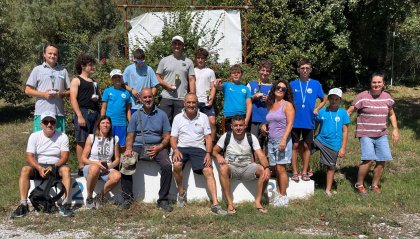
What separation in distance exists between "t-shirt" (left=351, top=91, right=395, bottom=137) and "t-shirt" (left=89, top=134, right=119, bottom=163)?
11.6ft

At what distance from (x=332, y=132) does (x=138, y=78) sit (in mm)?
2893

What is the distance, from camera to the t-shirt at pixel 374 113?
22.7 feet

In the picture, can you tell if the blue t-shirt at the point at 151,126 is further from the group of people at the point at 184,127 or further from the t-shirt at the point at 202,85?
the t-shirt at the point at 202,85

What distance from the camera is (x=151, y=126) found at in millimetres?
6535

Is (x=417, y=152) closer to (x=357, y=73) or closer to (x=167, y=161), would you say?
(x=167, y=161)

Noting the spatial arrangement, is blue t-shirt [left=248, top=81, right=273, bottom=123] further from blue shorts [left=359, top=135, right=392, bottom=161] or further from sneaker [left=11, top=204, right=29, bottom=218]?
sneaker [left=11, top=204, right=29, bottom=218]

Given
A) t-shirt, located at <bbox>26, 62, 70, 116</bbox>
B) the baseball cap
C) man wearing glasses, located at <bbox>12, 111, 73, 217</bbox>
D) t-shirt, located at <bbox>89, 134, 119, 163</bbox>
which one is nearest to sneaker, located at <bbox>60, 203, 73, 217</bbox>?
man wearing glasses, located at <bbox>12, 111, 73, 217</bbox>

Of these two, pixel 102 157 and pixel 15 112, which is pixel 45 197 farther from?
pixel 15 112

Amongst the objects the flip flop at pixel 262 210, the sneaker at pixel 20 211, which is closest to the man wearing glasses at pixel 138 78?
the sneaker at pixel 20 211

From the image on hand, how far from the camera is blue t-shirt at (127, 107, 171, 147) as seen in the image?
6.54 m

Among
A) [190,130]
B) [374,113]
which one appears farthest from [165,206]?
[374,113]

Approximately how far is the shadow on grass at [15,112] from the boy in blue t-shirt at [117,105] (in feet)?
→ 26.2

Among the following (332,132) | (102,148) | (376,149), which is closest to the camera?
(102,148)

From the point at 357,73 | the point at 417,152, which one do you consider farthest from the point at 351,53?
the point at 417,152
